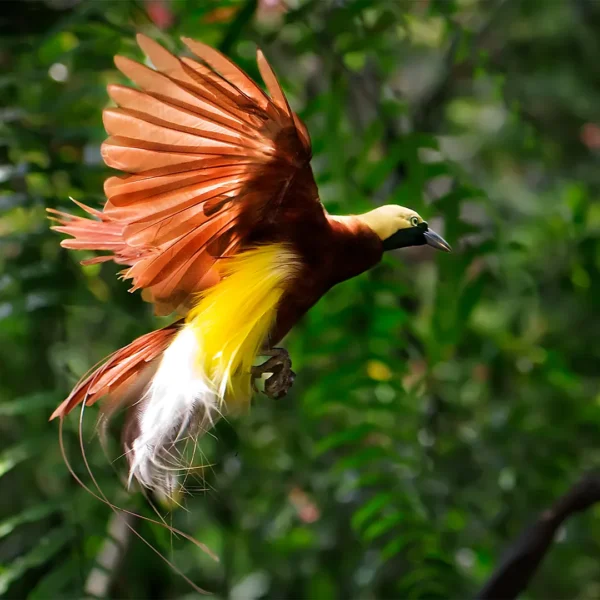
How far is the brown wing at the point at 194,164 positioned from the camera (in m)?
0.68

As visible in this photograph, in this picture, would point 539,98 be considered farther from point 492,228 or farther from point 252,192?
point 252,192

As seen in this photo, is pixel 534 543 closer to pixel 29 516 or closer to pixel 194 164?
pixel 29 516

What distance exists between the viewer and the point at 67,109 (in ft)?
5.20

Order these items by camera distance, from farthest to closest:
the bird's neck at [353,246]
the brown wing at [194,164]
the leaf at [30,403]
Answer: the leaf at [30,403]
the bird's neck at [353,246]
the brown wing at [194,164]

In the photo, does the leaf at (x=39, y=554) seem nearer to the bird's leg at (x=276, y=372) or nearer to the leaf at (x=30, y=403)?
the leaf at (x=30, y=403)

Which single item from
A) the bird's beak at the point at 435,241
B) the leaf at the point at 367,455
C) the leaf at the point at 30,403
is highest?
the bird's beak at the point at 435,241

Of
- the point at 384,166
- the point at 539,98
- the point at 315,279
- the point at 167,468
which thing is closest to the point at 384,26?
the point at 384,166

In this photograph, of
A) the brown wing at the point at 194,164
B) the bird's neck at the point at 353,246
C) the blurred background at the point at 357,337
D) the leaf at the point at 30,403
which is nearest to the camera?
the brown wing at the point at 194,164

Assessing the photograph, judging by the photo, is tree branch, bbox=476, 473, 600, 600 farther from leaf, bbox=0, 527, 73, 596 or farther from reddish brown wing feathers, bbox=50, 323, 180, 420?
reddish brown wing feathers, bbox=50, 323, 180, 420

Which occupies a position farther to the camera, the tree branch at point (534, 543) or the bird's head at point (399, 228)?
the tree branch at point (534, 543)

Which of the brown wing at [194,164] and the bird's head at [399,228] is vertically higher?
the brown wing at [194,164]

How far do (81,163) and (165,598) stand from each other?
111 cm

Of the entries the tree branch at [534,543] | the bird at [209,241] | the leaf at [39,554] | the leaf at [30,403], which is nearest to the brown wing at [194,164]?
the bird at [209,241]

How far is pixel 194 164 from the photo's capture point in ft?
2.39
